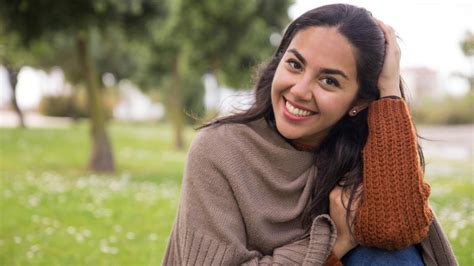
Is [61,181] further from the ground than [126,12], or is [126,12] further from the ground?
[126,12]

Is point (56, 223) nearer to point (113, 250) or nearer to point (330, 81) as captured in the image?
point (113, 250)

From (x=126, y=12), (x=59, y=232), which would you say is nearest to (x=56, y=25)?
(x=126, y=12)

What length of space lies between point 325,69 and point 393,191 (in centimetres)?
62

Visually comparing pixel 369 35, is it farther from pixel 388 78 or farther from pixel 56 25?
pixel 56 25

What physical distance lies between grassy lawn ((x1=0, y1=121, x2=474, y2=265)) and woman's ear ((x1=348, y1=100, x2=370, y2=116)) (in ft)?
10.6

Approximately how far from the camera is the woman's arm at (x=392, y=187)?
2234 millimetres

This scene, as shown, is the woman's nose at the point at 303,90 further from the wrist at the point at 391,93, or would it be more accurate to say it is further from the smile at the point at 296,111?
the wrist at the point at 391,93

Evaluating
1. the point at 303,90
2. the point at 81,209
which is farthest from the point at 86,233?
the point at 303,90

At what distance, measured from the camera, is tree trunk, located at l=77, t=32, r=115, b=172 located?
11.7m

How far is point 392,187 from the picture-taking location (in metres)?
2.25

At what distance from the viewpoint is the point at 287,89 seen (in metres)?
2.42

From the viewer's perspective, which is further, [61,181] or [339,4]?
[61,181]

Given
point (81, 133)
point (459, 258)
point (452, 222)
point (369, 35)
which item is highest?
point (369, 35)

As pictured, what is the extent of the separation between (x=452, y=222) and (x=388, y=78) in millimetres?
5070
